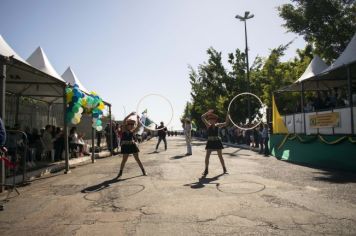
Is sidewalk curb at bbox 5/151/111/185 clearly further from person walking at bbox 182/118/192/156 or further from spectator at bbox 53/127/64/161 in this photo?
person walking at bbox 182/118/192/156

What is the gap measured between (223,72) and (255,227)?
3924 cm

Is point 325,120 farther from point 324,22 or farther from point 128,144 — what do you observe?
point 324,22

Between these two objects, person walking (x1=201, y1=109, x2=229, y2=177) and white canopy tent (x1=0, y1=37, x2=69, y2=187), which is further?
person walking (x1=201, y1=109, x2=229, y2=177)

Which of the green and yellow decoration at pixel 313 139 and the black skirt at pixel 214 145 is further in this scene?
the green and yellow decoration at pixel 313 139

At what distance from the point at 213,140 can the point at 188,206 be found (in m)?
4.83

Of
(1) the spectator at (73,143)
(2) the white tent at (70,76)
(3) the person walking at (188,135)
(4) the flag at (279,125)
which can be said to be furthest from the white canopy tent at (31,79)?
(4) the flag at (279,125)

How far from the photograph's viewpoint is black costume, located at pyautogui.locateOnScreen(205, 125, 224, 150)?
1100 cm

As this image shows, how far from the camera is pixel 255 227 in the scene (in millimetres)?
5020

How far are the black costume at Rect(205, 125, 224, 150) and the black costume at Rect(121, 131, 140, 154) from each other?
234 cm

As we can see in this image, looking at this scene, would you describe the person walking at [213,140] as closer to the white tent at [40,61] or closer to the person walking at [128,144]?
the person walking at [128,144]

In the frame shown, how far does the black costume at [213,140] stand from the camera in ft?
36.1

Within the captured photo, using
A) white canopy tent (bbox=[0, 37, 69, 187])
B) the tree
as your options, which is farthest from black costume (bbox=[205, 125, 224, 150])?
the tree

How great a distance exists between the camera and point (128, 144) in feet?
35.4

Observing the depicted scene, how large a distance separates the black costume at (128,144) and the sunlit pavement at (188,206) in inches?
39.7
